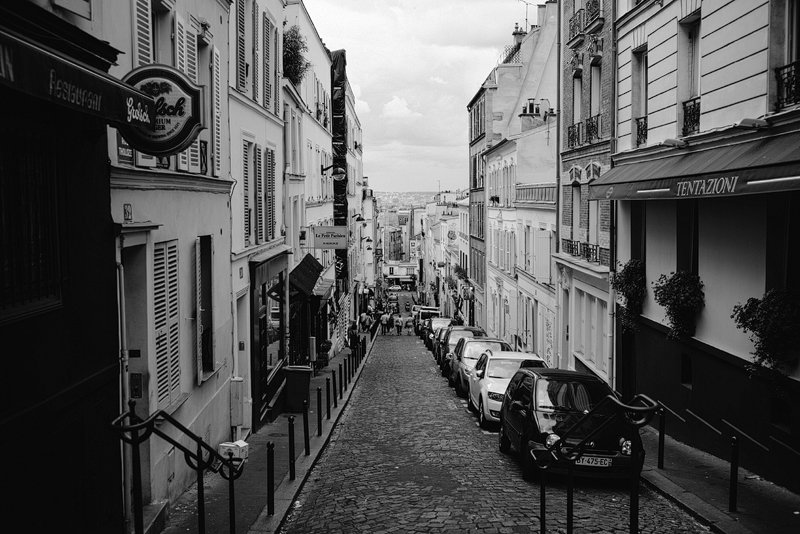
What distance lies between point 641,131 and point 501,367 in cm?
596

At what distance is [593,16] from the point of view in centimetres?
2128

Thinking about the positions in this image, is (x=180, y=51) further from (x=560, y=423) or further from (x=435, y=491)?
(x=560, y=423)

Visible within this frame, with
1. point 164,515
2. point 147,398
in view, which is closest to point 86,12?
point 147,398

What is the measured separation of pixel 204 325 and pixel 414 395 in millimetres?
11020

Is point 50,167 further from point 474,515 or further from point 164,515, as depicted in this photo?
point 474,515

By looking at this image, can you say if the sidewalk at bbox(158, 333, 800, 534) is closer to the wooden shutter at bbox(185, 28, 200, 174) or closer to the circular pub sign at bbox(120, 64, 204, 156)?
the circular pub sign at bbox(120, 64, 204, 156)

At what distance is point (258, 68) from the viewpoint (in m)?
17.2

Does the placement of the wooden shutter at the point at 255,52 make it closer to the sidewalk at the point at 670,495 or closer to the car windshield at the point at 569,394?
the sidewalk at the point at 670,495

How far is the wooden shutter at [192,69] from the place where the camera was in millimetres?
11453

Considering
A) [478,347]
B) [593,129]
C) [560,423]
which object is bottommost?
[478,347]

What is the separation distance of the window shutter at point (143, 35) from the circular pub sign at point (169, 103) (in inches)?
36.7

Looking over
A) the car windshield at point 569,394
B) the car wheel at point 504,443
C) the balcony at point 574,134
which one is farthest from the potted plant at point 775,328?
the balcony at point 574,134

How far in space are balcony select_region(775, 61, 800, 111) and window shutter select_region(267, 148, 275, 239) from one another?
10.8 meters

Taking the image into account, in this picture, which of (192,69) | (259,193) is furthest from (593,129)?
(192,69)
